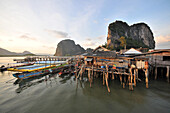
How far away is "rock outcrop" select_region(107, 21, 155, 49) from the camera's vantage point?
233ft

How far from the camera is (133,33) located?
83.9 m

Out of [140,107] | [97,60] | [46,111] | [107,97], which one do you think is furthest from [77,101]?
[97,60]

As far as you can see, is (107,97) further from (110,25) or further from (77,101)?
(110,25)

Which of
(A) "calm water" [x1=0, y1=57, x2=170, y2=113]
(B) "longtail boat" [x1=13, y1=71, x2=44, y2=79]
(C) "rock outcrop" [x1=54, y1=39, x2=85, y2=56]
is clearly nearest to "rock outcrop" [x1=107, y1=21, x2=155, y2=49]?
(A) "calm water" [x1=0, y1=57, x2=170, y2=113]

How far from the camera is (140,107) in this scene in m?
7.05

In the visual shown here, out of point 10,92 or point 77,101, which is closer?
point 77,101

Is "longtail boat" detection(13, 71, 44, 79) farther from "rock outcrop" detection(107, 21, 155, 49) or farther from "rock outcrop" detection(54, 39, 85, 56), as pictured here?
"rock outcrop" detection(54, 39, 85, 56)

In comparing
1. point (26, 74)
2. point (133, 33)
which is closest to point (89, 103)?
point (26, 74)

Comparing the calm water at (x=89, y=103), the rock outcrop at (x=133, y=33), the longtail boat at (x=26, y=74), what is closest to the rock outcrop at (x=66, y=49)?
the rock outcrop at (x=133, y=33)

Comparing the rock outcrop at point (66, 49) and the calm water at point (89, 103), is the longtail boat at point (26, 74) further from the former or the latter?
the rock outcrop at point (66, 49)

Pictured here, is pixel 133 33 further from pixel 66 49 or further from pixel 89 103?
pixel 66 49

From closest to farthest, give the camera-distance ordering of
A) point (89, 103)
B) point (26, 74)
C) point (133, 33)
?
point (89, 103) < point (26, 74) < point (133, 33)

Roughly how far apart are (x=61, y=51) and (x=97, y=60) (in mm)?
154749

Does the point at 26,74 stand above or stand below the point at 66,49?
below
